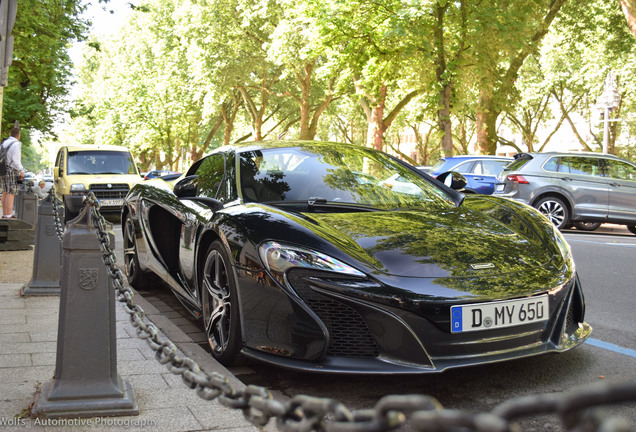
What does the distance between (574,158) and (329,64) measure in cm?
991

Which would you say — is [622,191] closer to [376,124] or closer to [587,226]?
[587,226]

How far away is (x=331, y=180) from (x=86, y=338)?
2132 mm

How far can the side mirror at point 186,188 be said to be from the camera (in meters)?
5.19

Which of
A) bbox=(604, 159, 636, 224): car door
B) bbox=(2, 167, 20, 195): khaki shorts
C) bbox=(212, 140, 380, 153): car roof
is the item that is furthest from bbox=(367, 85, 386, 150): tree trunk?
bbox=(212, 140, 380, 153): car roof

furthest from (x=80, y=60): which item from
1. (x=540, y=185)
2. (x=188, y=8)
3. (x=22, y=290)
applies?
(x=22, y=290)

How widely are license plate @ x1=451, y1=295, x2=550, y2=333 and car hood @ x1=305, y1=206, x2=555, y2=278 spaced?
194mm

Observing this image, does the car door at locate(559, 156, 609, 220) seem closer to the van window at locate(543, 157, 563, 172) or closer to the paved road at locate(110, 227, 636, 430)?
the van window at locate(543, 157, 563, 172)

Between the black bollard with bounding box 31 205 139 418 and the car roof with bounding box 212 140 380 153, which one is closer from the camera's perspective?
Answer: the black bollard with bounding box 31 205 139 418

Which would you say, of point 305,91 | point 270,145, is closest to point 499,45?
point 305,91

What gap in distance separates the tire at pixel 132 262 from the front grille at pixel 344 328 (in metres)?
3.60

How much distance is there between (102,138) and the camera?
5119 centimetres

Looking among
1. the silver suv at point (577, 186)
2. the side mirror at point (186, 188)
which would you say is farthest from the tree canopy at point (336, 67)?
the side mirror at point (186, 188)

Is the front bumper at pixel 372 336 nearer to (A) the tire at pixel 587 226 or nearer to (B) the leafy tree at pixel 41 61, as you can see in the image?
(B) the leafy tree at pixel 41 61

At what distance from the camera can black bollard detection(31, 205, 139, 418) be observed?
10.2ft
